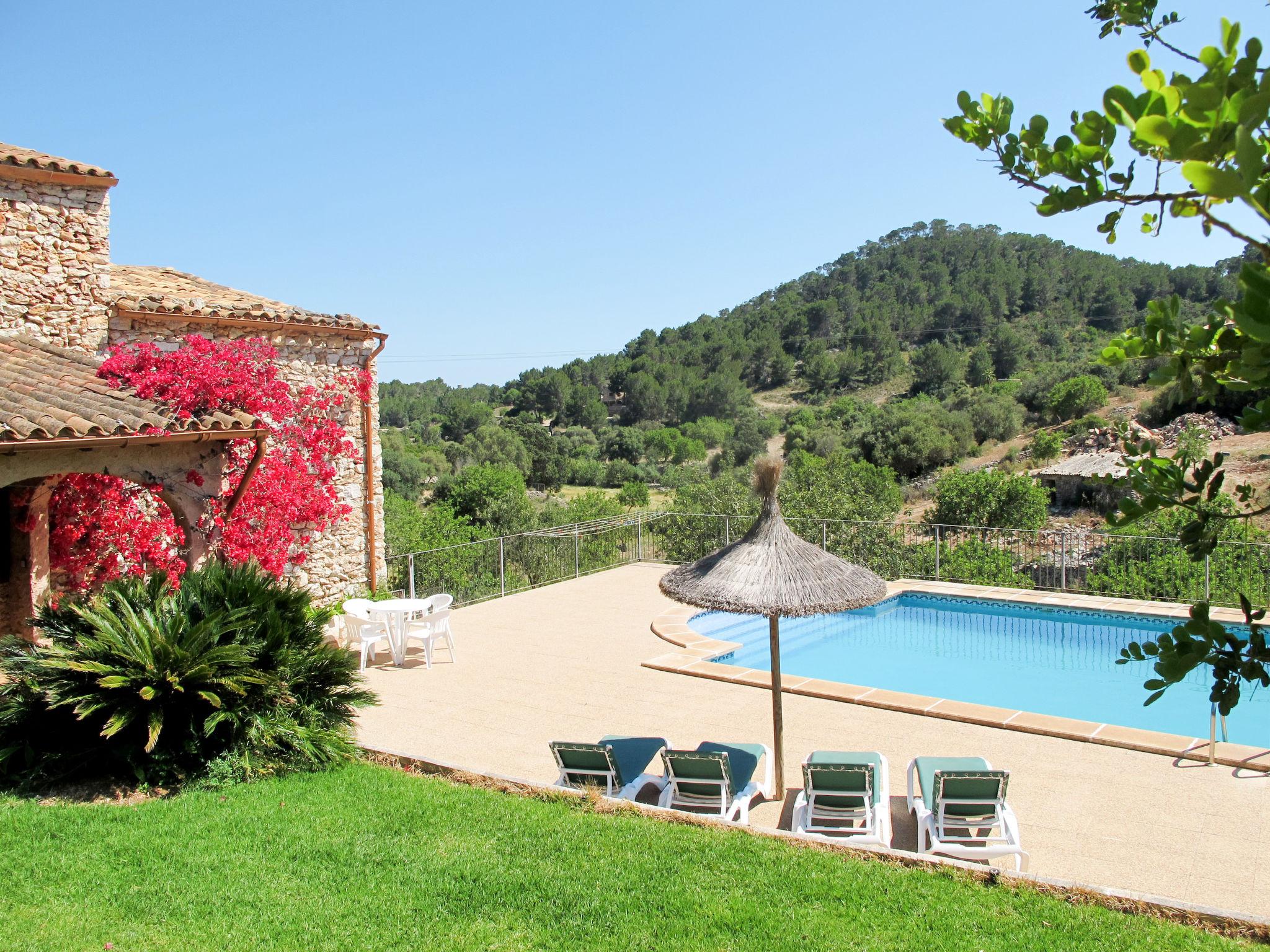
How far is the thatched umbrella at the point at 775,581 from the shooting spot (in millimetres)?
7066

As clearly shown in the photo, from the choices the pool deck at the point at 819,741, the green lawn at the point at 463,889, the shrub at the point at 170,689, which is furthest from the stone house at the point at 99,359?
the green lawn at the point at 463,889

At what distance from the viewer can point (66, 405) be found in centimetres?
827

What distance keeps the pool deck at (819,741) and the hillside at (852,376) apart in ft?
94.3

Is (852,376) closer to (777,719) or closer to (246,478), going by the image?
(246,478)

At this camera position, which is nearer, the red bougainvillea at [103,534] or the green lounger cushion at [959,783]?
the green lounger cushion at [959,783]

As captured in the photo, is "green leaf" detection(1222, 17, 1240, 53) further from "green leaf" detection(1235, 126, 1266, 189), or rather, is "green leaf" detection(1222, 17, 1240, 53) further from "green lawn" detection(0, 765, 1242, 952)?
"green lawn" detection(0, 765, 1242, 952)

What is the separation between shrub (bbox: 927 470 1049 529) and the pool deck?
732 cm

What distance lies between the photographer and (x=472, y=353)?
8712 cm

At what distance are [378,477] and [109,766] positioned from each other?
765 cm

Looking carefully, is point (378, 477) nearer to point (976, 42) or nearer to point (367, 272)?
point (976, 42)

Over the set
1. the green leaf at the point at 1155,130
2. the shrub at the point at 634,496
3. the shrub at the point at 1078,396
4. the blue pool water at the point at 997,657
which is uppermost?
the shrub at the point at 1078,396

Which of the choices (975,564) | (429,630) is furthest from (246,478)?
(975,564)

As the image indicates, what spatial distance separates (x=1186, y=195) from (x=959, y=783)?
200 inches

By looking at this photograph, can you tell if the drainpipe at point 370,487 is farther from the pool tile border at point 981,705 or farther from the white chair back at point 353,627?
the pool tile border at point 981,705
